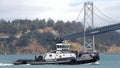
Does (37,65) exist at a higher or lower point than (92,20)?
lower

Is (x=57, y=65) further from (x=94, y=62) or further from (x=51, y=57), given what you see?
(x=94, y=62)

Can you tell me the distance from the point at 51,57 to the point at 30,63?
11.7 feet

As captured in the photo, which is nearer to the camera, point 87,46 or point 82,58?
point 82,58

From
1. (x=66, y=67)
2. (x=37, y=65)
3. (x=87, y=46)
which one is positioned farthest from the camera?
(x=87, y=46)

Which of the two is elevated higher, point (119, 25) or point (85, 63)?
point (119, 25)

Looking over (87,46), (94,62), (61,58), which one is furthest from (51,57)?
(87,46)

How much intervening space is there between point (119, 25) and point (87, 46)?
883 centimetres

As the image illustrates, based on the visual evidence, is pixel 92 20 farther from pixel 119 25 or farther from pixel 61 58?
pixel 61 58

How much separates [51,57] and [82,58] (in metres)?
4.33

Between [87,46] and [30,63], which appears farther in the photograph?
[87,46]

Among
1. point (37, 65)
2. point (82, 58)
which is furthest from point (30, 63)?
point (82, 58)

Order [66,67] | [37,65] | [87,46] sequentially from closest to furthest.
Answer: [66,67], [37,65], [87,46]

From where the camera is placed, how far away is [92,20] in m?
110

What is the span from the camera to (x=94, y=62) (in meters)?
75.9
